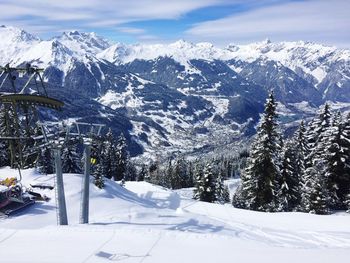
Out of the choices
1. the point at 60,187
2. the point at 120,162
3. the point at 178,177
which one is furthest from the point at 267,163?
the point at 178,177

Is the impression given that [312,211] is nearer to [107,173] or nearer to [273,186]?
[273,186]

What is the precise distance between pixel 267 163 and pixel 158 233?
29.0 meters

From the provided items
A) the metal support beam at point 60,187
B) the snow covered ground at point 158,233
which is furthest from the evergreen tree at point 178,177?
the metal support beam at point 60,187

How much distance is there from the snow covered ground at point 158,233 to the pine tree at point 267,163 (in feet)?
23.6

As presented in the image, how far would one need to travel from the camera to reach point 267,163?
47188 mm

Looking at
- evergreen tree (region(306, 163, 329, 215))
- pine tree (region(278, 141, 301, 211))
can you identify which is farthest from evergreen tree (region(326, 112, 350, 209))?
pine tree (region(278, 141, 301, 211))

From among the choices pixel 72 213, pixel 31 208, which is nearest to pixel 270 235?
pixel 72 213

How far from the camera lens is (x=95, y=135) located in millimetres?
28562

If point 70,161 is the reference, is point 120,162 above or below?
below

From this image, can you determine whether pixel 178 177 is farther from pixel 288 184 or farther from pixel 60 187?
pixel 60 187

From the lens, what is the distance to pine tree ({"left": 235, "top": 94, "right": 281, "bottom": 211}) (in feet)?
153

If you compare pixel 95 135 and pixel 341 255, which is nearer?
pixel 341 255

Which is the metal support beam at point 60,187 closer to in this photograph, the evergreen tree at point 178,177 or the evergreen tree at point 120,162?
the evergreen tree at point 120,162

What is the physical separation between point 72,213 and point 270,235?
14.8 metres
